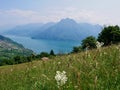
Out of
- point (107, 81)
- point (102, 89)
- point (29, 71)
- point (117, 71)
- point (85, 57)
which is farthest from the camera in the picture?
point (29, 71)

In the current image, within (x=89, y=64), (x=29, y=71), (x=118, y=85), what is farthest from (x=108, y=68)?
(x=29, y=71)

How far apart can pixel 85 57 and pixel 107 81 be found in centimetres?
184

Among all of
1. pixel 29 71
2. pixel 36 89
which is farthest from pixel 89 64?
pixel 29 71

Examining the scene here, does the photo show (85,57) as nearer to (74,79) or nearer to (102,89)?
(74,79)

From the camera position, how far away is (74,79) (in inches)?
216

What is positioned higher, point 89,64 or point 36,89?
point 89,64

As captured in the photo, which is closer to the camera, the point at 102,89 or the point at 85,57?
the point at 102,89

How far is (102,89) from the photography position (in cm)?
452

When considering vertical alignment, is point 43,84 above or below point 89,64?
below

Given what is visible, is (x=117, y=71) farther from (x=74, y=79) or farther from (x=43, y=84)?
(x=43, y=84)

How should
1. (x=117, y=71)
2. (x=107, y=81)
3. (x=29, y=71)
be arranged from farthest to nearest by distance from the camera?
(x=29, y=71) < (x=117, y=71) < (x=107, y=81)

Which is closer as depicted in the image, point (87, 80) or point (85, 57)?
point (87, 80)

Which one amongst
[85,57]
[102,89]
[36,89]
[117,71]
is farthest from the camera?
[85,57]

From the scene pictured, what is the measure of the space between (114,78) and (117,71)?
1.00ft
